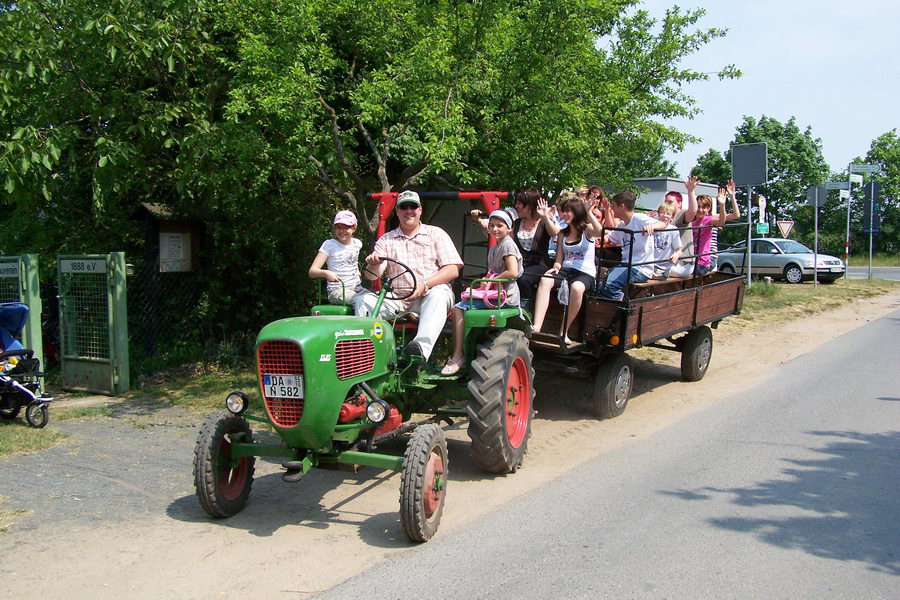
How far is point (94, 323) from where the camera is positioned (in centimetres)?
998

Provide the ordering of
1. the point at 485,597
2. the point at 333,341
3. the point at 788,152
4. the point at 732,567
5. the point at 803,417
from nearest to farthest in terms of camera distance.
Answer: the point at 485,597, the point at 732,567, the point at 333,341, the point at 803,417, the point at 788,152

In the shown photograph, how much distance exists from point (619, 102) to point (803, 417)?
460 cm

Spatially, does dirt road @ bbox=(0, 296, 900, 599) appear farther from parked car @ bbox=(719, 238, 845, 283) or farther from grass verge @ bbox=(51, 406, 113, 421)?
parked car @ bbox=(719, 238, 845, 283)

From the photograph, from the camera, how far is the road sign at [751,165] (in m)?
19.8

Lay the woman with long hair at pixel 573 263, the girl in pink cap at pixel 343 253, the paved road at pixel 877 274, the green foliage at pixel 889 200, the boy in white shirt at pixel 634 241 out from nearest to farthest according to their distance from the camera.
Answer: the girl in pink cap at pixel 343 253, the woman with long hair at pixel 573 263, the boy in white shirt at pixel 634 241, the paved road at pixel 877 274, the green foliage at pixel 889 200

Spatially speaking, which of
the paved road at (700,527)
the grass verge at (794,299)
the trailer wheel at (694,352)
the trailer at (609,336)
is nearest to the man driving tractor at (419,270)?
the paved road at (700,527)

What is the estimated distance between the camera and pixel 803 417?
834cm

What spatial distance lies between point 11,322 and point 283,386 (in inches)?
194

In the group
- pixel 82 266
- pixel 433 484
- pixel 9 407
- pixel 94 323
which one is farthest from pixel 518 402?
pixel 82 266

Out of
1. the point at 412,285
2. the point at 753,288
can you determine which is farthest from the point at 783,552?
the point at 753,288

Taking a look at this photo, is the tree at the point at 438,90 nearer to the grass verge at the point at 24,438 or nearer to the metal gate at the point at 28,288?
the metal gate at the point at 28,288

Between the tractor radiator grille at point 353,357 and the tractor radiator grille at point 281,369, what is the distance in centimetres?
28

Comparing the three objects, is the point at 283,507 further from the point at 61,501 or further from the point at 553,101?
the point at 553,101

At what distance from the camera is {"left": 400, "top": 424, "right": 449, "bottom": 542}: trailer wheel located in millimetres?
4922
